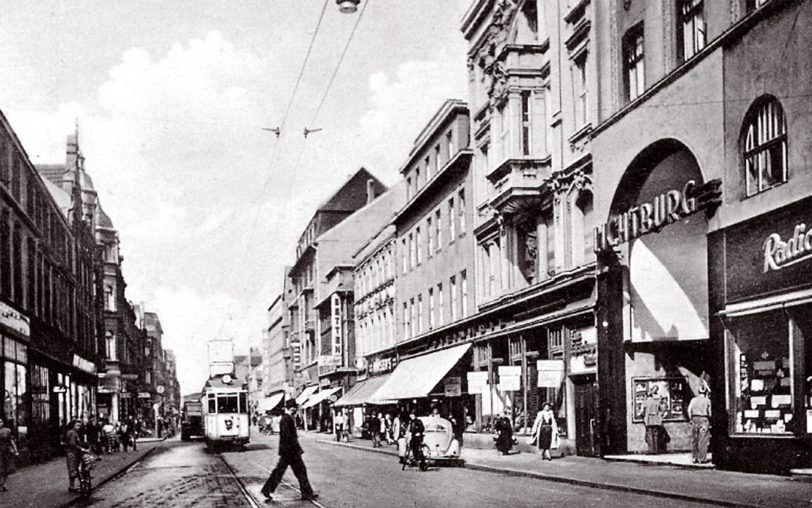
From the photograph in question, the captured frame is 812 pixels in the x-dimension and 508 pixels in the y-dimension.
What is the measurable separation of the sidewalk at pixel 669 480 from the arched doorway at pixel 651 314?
1840 millimetres

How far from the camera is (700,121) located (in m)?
22.0

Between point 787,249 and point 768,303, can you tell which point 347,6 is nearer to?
point 787,249

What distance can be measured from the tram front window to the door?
21300 mm

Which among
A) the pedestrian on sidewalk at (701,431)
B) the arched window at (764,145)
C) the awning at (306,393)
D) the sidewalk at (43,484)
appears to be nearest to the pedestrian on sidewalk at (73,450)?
the sidewalk at (43,484)

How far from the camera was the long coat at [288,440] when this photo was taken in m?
18.4

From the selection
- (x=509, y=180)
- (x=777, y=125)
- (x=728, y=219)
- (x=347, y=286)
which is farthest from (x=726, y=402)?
(x=347, y=286)

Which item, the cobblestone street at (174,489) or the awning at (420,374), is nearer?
the cobblestone street at (174,489)

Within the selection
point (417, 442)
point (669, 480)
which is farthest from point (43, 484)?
point (669, 480)

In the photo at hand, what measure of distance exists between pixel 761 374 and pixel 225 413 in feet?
101

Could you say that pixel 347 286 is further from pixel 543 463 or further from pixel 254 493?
pixel 254 493

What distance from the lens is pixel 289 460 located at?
1831cm

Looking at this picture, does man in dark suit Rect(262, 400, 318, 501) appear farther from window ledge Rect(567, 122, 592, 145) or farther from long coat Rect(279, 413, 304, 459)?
window ledge Rect(567, 122, 592, 145)

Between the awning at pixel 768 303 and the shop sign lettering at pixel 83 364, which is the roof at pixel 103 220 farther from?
the awning at pixel 768 303

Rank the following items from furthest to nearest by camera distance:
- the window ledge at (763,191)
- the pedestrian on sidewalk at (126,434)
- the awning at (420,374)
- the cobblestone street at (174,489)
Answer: the pedestrian on sidewalk at (126,434) < the awning at (420,374) < the window ledge at (763,191) < the cobblestone street at (174,489)
